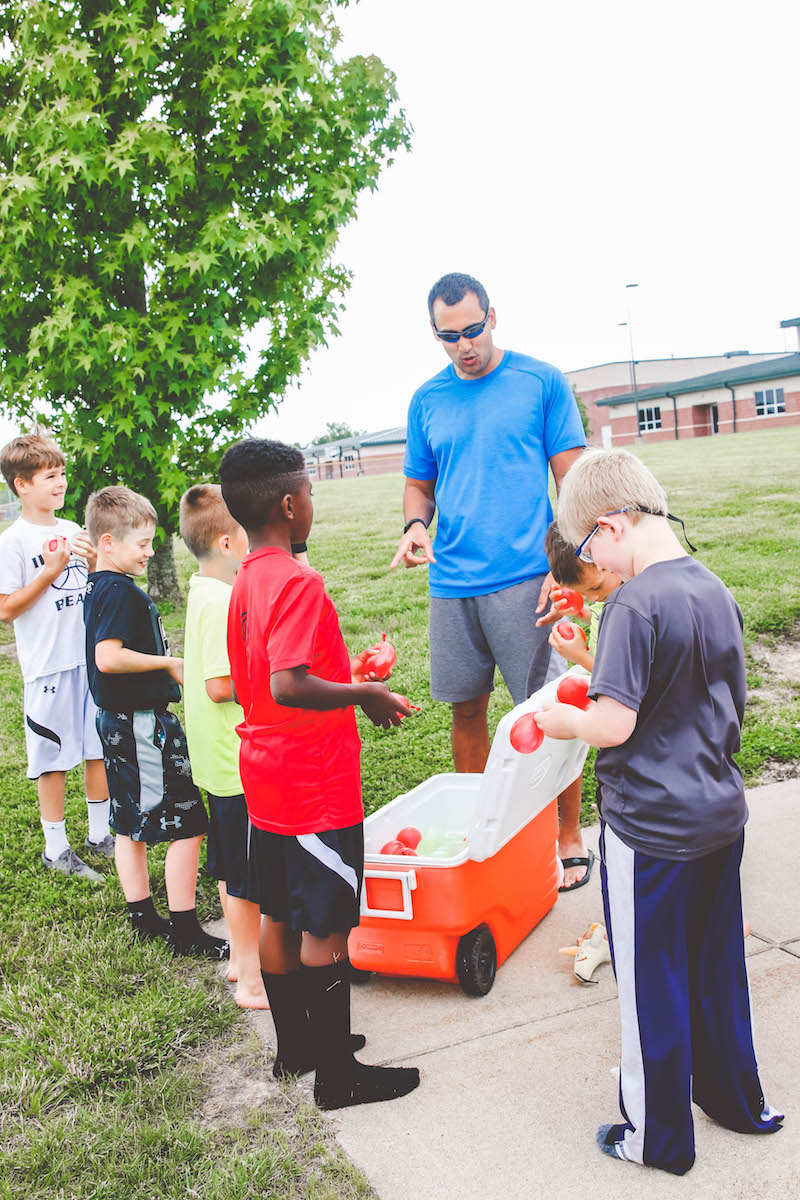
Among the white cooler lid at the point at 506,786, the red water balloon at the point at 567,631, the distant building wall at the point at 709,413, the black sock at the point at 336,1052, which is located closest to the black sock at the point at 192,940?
the black sock at the point at 336,1052

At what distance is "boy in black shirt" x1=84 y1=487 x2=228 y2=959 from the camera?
326 centimetres

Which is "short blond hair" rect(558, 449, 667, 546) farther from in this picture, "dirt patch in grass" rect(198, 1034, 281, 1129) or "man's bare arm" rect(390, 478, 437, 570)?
"dirt patch in grass" rect(198, 1034, 281, 1129)

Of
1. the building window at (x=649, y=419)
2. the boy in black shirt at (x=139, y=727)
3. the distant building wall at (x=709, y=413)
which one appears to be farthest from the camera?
the building window at (x=649, y=419)

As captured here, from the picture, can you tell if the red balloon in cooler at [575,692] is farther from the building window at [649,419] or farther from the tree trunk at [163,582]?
the building window at [649,419]

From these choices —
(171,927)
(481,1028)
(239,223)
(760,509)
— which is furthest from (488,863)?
(760,509)

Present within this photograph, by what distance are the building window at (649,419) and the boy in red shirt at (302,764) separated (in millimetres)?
55156

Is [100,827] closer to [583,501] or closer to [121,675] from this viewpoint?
[121,675]

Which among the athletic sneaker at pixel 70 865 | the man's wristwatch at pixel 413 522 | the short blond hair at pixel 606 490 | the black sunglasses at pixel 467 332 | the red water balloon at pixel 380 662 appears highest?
the black sunglasses at pixel 467 332

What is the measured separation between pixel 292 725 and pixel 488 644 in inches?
57.4

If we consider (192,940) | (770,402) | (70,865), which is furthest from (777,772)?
(770,402)

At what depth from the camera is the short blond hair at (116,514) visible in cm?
329

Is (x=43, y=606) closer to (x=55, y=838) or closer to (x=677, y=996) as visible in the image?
(x=55, y=838)

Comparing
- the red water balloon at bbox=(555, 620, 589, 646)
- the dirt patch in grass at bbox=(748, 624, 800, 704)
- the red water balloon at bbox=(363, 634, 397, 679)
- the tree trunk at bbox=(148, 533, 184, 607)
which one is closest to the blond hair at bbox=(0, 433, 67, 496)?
the red water balloon at bbox=(363, 634, 397, 679)

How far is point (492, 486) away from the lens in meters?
3.53
